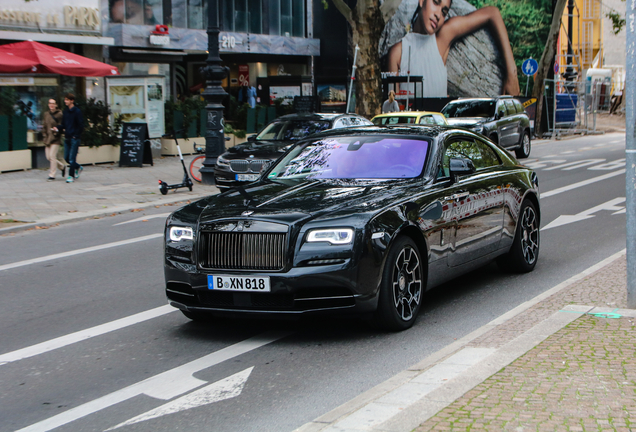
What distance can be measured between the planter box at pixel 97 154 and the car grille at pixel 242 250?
56.2 ft

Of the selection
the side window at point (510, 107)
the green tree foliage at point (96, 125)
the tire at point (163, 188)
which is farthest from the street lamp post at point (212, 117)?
the side window at point (510, 107)

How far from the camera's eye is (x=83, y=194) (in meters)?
16.5

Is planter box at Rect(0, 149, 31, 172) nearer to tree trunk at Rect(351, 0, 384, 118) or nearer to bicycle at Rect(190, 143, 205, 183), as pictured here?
bicycle at Rect(190, 143, 205, 183)

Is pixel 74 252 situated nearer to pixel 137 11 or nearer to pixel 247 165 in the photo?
pixel 247 165

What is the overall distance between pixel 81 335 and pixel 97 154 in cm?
1698

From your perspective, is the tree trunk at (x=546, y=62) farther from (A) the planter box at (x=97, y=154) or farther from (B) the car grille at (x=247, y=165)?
(B) the car grille at (x=247, y=165)

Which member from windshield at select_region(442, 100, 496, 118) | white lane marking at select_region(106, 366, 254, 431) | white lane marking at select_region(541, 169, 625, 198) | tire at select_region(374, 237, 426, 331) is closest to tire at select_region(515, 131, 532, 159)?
windshield at select_region(442, 100, 496, 118)

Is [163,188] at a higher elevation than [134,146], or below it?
below

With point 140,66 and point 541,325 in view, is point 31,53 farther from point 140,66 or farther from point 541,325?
point 541,325

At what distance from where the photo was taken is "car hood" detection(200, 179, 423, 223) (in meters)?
5.97

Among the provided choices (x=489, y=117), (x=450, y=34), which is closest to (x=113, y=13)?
(x=489, y=117)

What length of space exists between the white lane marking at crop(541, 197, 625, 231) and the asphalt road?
1.69m

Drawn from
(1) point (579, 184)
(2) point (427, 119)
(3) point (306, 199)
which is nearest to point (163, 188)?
(2) point (427, 119)

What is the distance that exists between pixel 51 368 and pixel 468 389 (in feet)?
9.46
